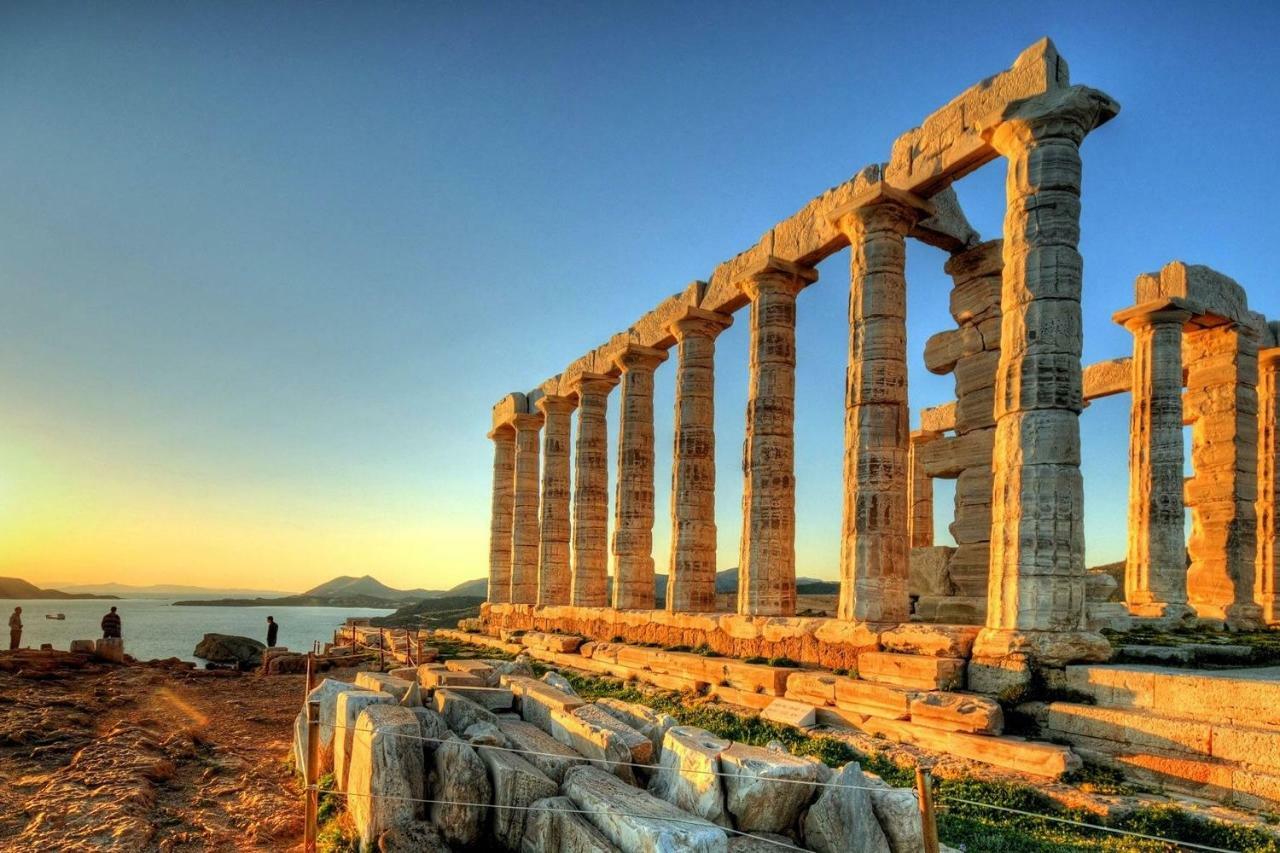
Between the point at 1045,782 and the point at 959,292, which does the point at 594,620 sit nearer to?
the point at 959,292

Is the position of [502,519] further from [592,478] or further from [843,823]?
[843,823]

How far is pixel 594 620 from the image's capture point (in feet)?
76.9

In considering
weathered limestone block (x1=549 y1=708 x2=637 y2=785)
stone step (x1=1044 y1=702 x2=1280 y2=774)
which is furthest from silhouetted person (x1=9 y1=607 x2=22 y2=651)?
stone step (x1=1044 y1=702 x2=1280 y2=774)

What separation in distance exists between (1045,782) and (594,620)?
15.6 meters

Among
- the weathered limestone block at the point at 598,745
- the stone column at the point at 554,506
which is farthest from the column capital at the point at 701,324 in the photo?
the weathered limestone block at the point at 598,745

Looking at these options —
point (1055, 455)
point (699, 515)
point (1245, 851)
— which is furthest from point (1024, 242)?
point (699, 515)

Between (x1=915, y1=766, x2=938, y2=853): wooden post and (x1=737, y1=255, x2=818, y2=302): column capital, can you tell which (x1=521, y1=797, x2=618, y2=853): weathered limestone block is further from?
(x1=737, y1=255, x2=818, y2=302): column capital

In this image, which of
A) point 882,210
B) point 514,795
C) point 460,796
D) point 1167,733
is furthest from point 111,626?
point 1167,733

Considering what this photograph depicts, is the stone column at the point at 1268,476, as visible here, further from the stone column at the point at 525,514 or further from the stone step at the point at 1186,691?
the stone column at the point at 525,514

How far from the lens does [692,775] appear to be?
630 centimetres

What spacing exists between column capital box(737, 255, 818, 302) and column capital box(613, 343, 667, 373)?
234 inches

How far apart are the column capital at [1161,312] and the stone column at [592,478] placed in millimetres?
14576

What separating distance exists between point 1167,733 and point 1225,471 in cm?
1376

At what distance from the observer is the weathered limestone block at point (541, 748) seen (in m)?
6.99
